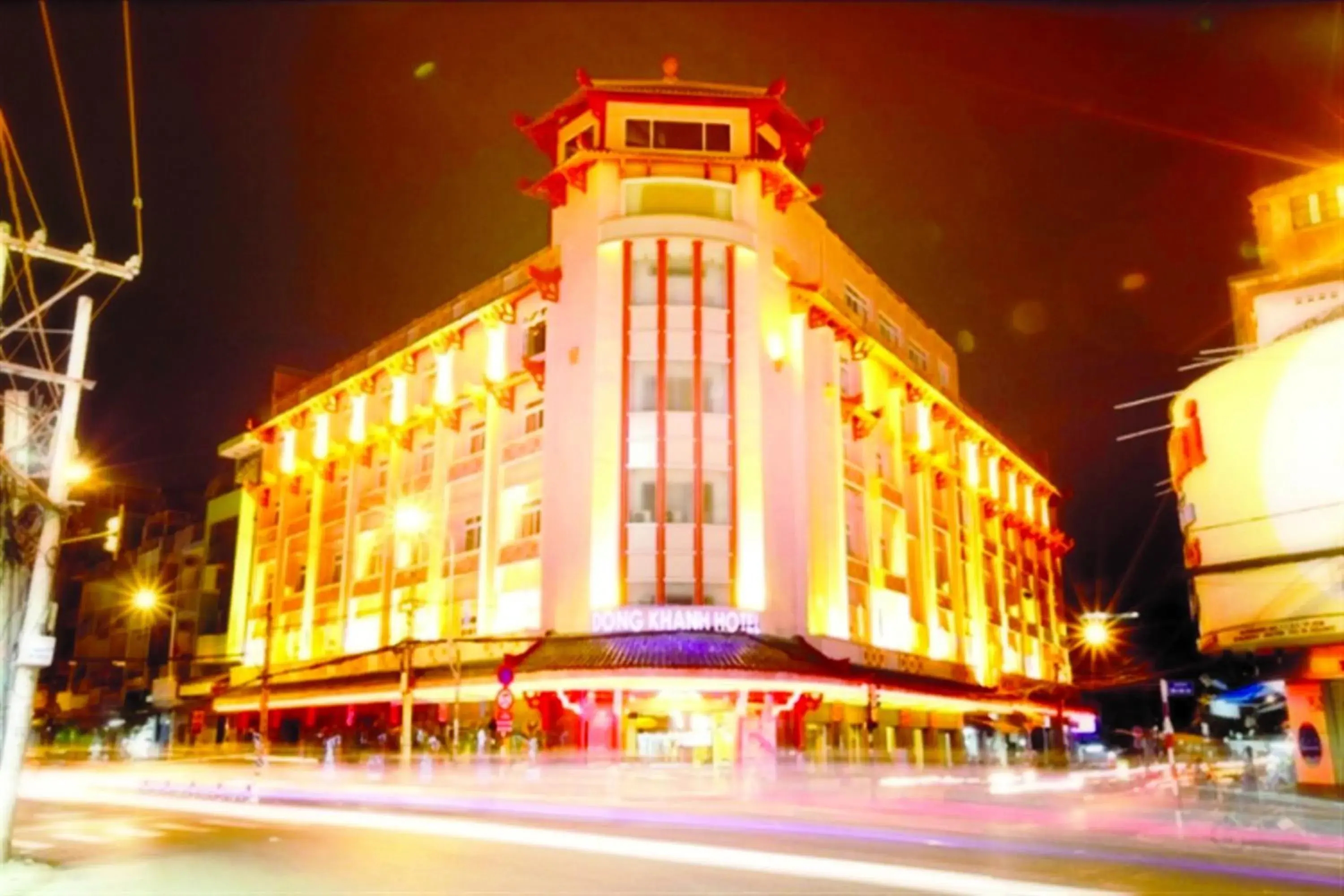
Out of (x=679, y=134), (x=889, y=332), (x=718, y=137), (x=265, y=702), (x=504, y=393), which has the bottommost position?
(x=265, y=702)

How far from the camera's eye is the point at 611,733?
32844mm

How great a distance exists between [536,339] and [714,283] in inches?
285

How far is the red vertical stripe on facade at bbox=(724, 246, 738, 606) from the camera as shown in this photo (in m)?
34.1

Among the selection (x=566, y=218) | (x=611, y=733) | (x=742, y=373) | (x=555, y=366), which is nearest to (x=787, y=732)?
(x=611, y=733)

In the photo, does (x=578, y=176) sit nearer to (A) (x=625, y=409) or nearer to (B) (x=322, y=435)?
(A) (x=625, y=409)

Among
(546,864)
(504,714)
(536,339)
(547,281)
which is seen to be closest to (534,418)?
(536,339)

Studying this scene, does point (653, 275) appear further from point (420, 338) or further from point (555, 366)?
point (420, 338)

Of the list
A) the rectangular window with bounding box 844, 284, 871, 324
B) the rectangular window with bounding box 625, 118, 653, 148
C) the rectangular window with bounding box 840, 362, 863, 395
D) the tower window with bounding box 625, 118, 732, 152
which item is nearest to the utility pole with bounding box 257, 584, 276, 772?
the rectangular window with bounding box 625, 118, 653, 148

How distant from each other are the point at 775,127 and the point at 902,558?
61.1ft

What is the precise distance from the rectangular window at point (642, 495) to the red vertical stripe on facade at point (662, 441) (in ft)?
0.39

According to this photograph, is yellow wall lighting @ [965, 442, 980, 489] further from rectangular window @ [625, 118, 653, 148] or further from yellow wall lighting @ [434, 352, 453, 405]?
yellow wall lighting @ [434, 352, 453, 405]

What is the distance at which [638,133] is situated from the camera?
37.7 metres

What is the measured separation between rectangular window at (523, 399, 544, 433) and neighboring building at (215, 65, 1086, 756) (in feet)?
0.29

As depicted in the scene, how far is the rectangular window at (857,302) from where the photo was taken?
4447cm
